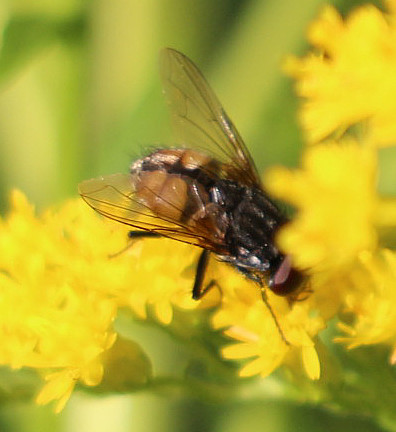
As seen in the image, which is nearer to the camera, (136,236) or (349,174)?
(349,174)

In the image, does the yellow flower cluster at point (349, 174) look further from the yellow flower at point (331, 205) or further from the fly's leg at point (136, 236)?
the fly's leg at point (136, 236)

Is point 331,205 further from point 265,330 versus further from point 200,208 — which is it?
point 200,208

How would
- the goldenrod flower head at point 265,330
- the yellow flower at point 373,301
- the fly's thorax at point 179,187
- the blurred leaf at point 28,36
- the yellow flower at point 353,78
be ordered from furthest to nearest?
the blurred leaf at point 28,36
the fly's thorax at point 179,187
the goldenrod flower head at point 265,330
the yellow flower at point 373,301
the yellow flower at point 353,78

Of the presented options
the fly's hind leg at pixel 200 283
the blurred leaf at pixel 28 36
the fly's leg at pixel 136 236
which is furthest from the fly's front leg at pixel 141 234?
the blurred leaf at pixel 28 36

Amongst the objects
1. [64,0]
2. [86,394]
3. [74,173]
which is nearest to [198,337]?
[86,394]

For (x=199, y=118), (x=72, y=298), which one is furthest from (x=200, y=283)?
(x=199, y=118)

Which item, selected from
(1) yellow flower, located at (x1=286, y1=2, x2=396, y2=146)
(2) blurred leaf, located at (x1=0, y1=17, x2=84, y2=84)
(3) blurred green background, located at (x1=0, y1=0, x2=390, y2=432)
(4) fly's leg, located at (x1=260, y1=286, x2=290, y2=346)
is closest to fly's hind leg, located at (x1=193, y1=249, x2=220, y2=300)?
(4) fly's leg, located at (x1=260, y1=286, x2=290, y2=346)
